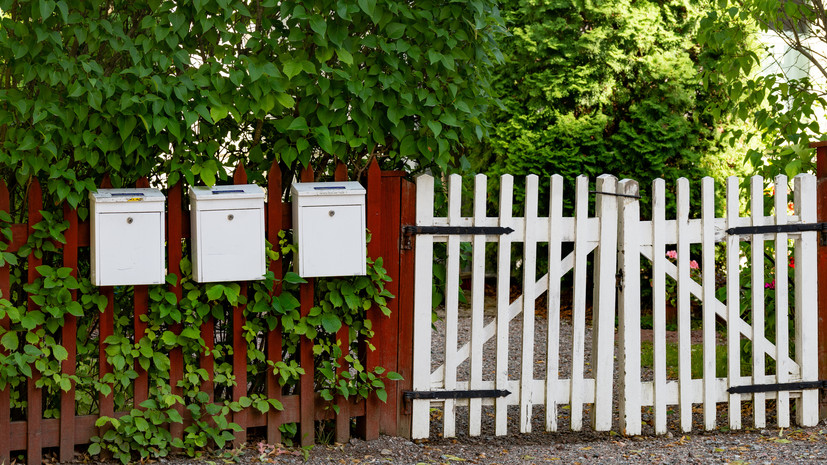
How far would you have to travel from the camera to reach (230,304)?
12.2 feet

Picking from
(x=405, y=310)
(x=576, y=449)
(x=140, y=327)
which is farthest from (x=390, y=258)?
(x=576, y=449)

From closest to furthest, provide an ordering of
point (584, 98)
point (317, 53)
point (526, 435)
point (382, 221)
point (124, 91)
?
1. point (124, 91)
2. point (317, 53)
3. point (382, 221)
4. point (526, 435)
5. point (584, 98)

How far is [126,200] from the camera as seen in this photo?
337 centimetres

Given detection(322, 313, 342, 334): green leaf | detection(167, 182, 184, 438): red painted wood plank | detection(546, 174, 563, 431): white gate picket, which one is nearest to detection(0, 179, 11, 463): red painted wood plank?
detection(167, 182, 184, 438): red painted wood plank

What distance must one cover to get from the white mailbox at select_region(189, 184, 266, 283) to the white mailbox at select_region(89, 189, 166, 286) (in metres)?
0.15

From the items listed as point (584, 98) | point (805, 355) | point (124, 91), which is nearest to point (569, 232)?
point (805, 355)

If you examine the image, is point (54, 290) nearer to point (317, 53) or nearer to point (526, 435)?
point (317, 53)

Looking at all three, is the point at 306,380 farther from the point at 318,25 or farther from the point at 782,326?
the point at 782,326

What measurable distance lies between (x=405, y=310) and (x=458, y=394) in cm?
48

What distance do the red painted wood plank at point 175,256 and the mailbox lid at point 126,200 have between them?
0.48 feet

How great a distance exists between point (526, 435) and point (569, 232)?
3.39 ft

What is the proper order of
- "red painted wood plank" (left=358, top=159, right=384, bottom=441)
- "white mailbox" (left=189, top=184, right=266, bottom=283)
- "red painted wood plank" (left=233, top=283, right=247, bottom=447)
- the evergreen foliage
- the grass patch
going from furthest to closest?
the evergreen foliage < the grass patch < "red painted wood plank" (left=358, top=159, right=384, bottom=441) < "red painted wood plank" (left=233, top=283, right=247, bottom=447) < "white mailbox" (left=189, top=184, right=266, bottom=283)

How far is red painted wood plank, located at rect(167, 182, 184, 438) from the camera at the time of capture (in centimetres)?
357

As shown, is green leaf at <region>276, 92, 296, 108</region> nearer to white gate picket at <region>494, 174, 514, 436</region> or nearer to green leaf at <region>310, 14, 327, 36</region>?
green leaf at <region>310, 14, 327, 36</region>
